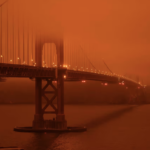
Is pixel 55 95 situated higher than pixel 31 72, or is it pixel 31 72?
pixel 31 72

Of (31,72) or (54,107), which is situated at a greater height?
(31,72)

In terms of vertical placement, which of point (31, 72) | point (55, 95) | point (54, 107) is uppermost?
point (31, 72)

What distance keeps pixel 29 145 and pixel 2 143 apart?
2.14 meters

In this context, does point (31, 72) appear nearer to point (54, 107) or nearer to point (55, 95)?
point (55, 95)

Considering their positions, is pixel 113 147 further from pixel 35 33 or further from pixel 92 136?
pixel 35 33

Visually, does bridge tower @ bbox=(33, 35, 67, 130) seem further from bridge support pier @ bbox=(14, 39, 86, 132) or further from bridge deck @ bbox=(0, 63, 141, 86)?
bridge deck @ bbox=(0, 63, 141, 86)

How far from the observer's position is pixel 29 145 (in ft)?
79.1

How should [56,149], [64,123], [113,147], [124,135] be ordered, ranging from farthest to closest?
[124,135], [64,123], [113,147], [56,149]

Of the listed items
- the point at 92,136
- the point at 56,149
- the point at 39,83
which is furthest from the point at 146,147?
the point at 39,83

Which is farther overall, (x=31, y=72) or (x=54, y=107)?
(x=54, y=107)

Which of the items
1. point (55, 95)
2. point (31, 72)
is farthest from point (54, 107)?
point (31, 72)

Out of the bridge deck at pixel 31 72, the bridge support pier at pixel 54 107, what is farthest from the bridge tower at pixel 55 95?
the bridge deck at pixel 31 72

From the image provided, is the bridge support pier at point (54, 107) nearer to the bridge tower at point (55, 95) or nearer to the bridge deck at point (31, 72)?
the bridge tower at point (55, 95)

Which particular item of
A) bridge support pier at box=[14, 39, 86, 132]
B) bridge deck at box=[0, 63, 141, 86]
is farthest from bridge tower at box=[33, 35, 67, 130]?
bridge deck at box=[0, 63, 141, 86]
